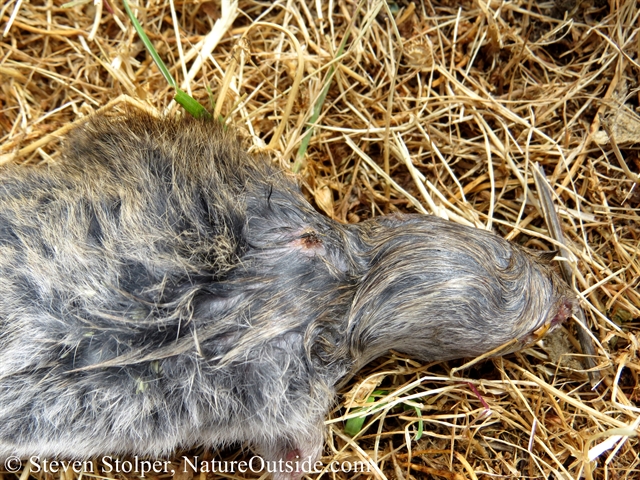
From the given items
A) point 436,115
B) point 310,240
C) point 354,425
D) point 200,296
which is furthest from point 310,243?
point 436,115

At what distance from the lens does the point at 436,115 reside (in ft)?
8.62

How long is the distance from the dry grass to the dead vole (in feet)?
1.45

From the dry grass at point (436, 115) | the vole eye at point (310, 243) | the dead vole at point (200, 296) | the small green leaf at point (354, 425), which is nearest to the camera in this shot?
the dead vole at point (200, 296)

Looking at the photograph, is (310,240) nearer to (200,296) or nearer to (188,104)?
(200,296)

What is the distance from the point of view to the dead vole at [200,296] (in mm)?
1763

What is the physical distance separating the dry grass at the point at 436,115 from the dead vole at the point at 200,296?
0.44 metres

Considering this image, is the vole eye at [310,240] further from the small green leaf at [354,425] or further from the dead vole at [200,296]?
the small green leaf at [354,425]

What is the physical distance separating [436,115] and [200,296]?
5.06 feet

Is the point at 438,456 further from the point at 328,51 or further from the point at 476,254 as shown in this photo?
the point at 328,51

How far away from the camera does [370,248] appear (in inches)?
83.4

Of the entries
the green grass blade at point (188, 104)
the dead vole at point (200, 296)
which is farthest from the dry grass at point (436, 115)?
the dead vole at point (200, 296)

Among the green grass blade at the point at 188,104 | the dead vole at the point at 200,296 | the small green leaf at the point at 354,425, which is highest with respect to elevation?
the green grass blade at the point at 188,104

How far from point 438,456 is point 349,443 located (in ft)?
1.48

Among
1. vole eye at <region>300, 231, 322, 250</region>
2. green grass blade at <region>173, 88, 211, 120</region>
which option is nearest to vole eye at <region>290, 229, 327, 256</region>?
vole eye at <region>300, 231, 322, 250</region>
